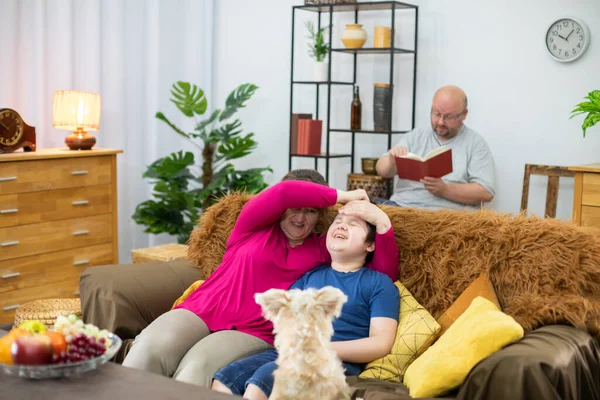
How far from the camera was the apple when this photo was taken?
1655 mm

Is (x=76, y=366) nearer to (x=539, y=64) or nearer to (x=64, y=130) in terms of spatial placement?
(x=64, y=130)

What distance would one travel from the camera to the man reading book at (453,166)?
3.91 m

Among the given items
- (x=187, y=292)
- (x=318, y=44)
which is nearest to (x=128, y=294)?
(x=187, y=292)

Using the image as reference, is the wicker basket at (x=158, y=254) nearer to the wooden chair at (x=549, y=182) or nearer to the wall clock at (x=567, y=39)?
the wooden chair at (x=549, y=182)

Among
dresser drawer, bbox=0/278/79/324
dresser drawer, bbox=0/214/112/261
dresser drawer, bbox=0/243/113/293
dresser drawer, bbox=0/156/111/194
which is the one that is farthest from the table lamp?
dresser drawer, bbox=0/278/79/324

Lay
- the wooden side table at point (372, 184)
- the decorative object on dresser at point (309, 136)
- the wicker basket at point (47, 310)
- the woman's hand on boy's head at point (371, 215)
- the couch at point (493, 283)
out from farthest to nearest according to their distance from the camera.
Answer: the decorative object on dresser at point (309, 136) → the wooden side table at point (372, 184) → the wicker basket at point (47, 310) → the woman's hand on boy's head at point (371, 215) → the couch at point (493, 283)

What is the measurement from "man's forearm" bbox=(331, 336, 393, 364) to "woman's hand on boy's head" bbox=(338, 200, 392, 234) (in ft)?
1.18

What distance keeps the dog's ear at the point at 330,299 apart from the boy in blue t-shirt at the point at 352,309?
40cm

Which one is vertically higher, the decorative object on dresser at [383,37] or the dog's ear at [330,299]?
the decorative object on dresser at [383,37]

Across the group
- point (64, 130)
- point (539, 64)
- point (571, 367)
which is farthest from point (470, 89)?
point (571, 367)

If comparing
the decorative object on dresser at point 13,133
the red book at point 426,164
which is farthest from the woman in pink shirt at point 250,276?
the decorative object on dresser at point 13,133

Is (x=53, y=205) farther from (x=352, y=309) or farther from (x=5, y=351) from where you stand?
(x=5, y=351)

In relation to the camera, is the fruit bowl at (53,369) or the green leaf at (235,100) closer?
the fruit bowl at (53,369)

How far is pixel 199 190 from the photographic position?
4.80 meters
